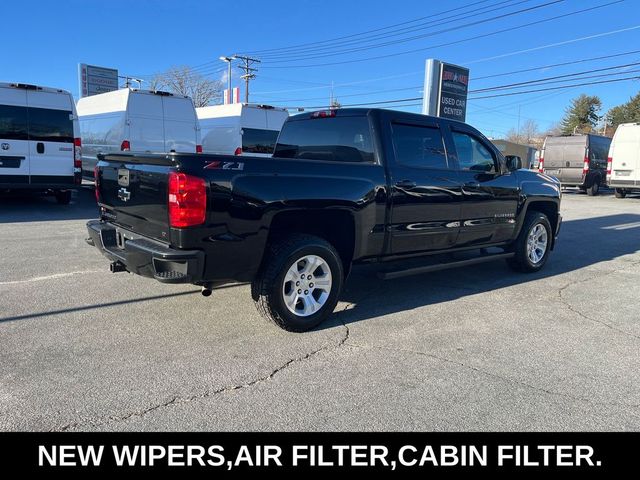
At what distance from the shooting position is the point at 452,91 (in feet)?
48.5

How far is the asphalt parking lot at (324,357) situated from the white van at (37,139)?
5008 millimetres

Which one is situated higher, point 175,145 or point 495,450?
point 175,145

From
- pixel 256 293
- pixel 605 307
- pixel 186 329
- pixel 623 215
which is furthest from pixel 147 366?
pixel 623 215

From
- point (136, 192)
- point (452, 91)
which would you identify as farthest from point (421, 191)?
point (452, 91)

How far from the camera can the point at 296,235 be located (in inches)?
170

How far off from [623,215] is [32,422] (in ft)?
51.3

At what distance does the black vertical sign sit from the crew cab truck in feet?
28.7

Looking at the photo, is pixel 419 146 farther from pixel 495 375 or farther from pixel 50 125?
pixel 50 125

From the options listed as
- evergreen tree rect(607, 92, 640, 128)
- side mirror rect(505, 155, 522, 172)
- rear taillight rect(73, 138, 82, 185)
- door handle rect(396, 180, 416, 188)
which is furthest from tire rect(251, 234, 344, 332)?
evergreen tree rect(607, 92, 640, 128)

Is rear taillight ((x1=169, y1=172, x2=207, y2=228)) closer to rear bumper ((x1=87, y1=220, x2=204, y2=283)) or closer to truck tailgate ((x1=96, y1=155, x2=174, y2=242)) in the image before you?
truck tailgate ((x1=96, y1=155, x2=174, y2=242))

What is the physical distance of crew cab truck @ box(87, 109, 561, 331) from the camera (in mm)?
3715

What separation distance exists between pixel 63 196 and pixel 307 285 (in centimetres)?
1005

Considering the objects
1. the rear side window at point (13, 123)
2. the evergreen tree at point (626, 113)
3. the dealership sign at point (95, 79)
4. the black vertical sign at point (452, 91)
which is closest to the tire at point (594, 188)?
the black vertical sign at point (452, 91)

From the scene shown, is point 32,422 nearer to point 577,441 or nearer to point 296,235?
point 296,235
